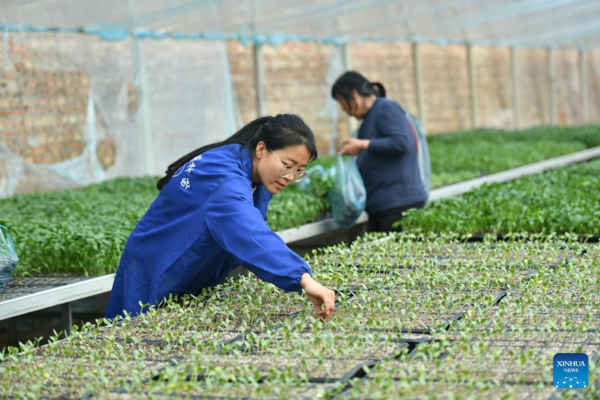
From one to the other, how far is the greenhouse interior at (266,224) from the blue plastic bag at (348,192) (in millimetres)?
20

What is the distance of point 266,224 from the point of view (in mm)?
2947

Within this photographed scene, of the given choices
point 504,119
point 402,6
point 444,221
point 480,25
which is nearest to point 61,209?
point 444,221

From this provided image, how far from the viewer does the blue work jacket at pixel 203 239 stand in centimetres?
287

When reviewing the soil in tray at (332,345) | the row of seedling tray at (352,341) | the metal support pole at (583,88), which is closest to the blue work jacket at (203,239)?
the row of seedling tray at (352,341)

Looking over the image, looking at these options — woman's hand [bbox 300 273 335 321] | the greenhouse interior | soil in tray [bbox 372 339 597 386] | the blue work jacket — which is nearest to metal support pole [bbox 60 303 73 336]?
the greenhouse interior

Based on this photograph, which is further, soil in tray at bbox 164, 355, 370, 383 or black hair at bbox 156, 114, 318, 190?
black hair at bbox 156, 114, 318, 190

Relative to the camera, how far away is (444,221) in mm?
4871

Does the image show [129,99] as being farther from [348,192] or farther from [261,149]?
[261,149]

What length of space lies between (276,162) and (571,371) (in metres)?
1.38

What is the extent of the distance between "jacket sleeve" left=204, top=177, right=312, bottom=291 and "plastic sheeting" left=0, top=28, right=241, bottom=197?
218 inches

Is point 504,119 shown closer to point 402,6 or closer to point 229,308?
point 402,6

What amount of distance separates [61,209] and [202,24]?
3996 millimetres

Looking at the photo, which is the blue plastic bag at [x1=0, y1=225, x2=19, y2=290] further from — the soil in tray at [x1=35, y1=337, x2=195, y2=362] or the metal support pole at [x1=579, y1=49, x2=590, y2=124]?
the metal support pole at [x1=579, y1=49, x2=590, y2=124]

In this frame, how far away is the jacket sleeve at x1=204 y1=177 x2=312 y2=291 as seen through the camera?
2.85m
